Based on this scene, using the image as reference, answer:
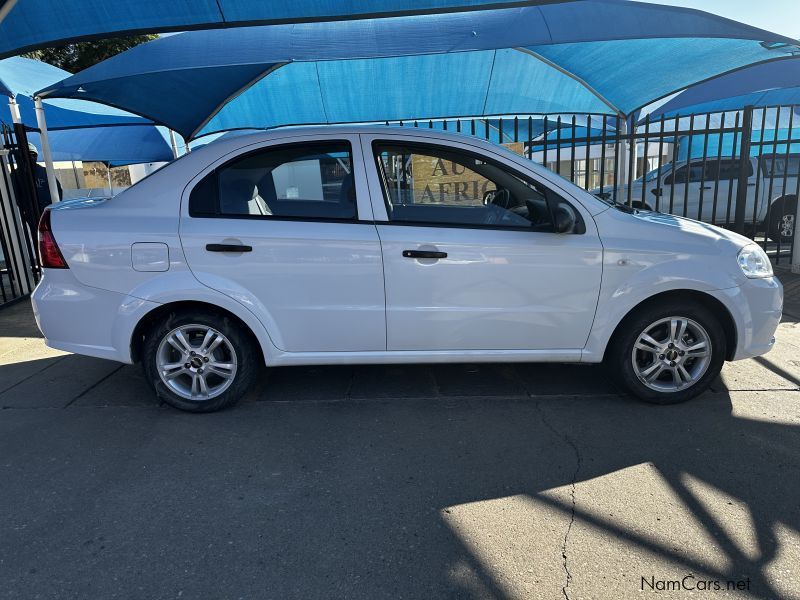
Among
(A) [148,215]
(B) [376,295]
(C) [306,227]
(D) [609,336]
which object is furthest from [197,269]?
(D) [609,336]

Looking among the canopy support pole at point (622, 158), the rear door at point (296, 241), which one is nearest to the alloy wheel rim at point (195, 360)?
the rear door at point (296, 241)

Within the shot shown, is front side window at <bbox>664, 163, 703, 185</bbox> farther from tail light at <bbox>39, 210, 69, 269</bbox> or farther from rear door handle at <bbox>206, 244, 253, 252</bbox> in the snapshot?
tail light at <bbox>39, 210, 69, 269</bbox>

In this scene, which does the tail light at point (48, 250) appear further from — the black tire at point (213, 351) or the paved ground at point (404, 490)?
the paved ground at point (404, 490)

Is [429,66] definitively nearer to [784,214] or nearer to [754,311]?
[754,311]

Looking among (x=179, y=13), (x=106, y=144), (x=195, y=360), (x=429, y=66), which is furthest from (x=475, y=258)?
(x=106, y=144)

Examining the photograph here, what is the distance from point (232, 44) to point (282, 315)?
3.08 meters

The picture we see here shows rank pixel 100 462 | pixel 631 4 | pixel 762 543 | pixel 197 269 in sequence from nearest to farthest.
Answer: pixel 762 543, pixel 100 462, pixel 197 269, pixel 631 4

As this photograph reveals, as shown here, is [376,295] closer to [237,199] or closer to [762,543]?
[237,199]

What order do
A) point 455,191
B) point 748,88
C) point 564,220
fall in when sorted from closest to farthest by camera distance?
point 564,220 → point 455,191 → point 748,88

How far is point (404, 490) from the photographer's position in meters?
2.83

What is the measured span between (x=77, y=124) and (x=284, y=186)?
7490 millimetres

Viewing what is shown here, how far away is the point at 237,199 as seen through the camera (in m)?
3.57

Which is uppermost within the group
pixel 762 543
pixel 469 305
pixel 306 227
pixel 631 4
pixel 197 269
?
pixel 631 4

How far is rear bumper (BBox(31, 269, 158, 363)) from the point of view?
3518 mm
